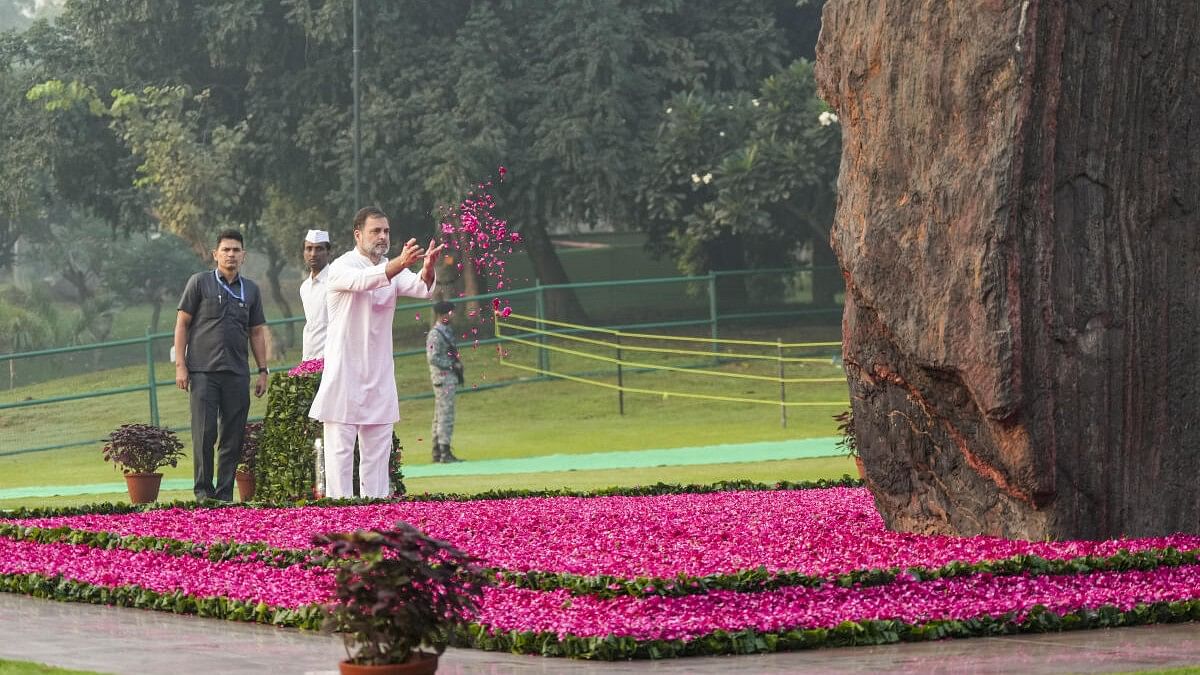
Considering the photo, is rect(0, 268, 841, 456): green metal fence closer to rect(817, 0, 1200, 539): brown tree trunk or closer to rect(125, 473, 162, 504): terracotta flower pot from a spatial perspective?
rect(125, 473, 162, 504): terracotta flower pot

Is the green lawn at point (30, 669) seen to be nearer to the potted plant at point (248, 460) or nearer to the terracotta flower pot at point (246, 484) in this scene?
the potted plant at point (248, 460)

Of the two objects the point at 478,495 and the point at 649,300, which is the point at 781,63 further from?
the point at 478,495

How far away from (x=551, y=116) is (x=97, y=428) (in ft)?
34.8

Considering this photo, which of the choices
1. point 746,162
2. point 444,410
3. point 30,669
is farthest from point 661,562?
point 746,162

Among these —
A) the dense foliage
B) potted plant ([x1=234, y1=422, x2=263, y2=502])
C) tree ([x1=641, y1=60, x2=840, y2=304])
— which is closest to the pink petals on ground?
potted plant ([x1=234, y1=422, x2=263, y2=502])

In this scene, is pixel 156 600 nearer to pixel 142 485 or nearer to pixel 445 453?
pixel 142 485

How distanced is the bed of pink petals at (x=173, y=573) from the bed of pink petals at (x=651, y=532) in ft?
1.52

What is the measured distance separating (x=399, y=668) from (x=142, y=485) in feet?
33.6

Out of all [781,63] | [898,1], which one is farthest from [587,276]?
[898,1]

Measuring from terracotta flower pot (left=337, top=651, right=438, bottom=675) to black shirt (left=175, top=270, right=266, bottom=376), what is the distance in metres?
8.49

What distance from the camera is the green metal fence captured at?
104 feet

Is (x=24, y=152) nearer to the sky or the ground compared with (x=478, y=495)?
nearer to the sky

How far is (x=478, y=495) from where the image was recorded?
1418 cm

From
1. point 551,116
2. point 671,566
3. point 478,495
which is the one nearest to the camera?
point 671,566
